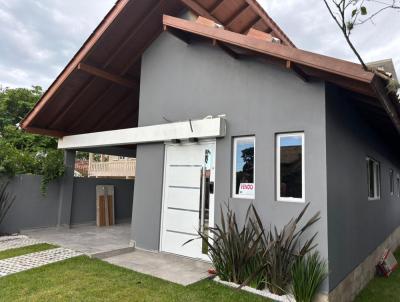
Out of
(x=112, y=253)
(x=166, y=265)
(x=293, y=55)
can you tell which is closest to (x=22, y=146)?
(x=112, y=253)

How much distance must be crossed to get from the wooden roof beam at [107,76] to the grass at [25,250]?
4760mm

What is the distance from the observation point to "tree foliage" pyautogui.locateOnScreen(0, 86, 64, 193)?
9.28m

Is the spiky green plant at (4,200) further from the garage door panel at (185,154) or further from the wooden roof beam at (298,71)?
the wooden roof beam at (298,71)

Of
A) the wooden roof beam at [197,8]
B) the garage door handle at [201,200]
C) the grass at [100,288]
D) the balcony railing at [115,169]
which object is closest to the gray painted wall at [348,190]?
the grass at [100,288]

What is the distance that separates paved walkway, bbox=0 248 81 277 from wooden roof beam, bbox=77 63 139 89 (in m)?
4.77

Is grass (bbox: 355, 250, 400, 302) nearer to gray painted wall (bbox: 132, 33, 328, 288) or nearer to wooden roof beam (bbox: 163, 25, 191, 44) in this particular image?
gray painted wall (bbox: 132, 33, 328, 288)

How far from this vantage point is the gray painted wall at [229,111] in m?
5.21

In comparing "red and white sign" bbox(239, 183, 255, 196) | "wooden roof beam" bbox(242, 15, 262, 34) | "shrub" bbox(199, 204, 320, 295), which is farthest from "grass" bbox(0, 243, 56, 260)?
"wooden roof beam" bbox(242, 15, 262, 34)

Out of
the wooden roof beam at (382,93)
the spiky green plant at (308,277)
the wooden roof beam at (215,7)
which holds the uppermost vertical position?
the wooden roof beam at (215,7)

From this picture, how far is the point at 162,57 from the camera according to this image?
7.98 meters

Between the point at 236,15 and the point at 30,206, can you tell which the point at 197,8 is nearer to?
the point at 236,15

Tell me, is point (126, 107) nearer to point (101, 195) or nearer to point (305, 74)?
point (101, 195)

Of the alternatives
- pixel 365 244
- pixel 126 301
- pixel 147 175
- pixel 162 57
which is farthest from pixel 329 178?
pixel 162 57

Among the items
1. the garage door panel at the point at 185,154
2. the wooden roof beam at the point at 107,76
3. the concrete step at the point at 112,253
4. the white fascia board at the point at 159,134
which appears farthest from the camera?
the wooden roof beam at the point at 107,76
